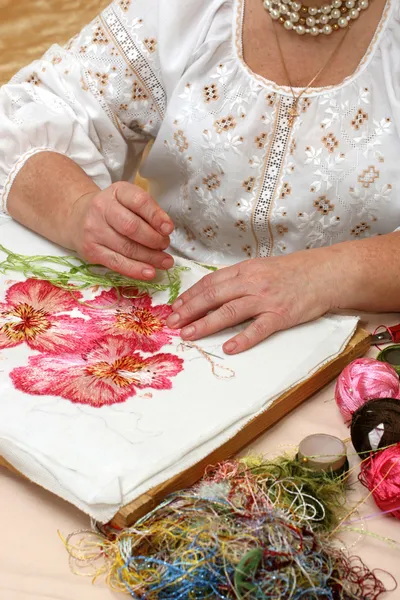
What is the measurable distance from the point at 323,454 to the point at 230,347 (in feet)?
0.63

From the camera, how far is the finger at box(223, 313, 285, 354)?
0.84m

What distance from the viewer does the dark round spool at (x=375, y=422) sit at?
69 cm

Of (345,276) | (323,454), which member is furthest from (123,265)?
(323,454)

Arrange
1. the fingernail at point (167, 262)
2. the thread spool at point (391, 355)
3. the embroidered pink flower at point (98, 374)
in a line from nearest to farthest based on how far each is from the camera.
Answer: the embroidered pink flower at point (98, 374), the thread spool at point (391, 355), the fingernail at point (167, 262)

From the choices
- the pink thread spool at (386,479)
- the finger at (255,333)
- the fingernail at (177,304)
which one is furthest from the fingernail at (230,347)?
the pink thread spool at (386,479)

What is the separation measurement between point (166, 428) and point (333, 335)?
0.26 m

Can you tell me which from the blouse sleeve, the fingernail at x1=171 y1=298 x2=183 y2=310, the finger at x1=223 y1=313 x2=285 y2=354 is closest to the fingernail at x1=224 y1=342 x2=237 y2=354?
the finger at x1=223 y1=313 x2=285 y2=354

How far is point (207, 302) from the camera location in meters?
0.90

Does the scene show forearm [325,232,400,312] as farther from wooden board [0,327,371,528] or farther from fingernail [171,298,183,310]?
fingernail [171,298,183,310]

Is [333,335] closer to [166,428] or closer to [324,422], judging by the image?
[324,422]

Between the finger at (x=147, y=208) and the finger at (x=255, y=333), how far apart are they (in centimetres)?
16

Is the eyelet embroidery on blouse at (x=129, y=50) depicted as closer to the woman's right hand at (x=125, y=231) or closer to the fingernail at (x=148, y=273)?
the woman's right hand at (x=125, y=231)

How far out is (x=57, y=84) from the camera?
3.75 ft

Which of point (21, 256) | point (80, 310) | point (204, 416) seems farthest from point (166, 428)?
point (21, 256)
